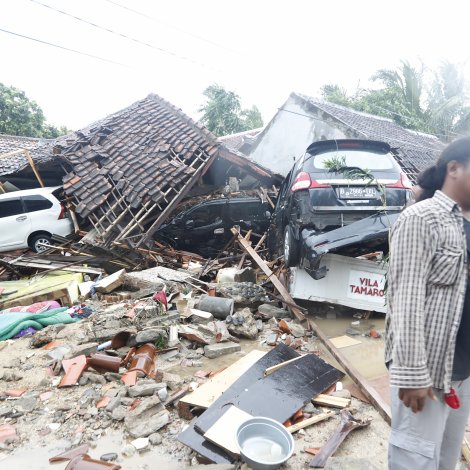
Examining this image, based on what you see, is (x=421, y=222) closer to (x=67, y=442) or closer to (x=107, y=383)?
(x=67, y=442)

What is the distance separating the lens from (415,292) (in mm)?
1361

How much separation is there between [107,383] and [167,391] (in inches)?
23.6

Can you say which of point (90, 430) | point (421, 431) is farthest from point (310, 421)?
point (90, 430)

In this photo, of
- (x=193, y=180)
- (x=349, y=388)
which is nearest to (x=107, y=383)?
(x=349, y=388)

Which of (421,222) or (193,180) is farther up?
(421,222)

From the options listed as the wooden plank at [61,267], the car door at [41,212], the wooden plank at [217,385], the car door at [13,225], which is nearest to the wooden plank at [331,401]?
the wooden plank at [217,385]

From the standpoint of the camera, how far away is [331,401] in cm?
298

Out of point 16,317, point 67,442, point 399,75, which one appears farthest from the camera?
point 399,75

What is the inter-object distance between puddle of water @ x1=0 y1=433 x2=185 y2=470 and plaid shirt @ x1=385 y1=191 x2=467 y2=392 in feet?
5.76

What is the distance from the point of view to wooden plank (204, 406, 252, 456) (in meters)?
2.34

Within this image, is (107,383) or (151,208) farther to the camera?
(151,208)

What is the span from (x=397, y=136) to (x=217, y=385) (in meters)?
17.9

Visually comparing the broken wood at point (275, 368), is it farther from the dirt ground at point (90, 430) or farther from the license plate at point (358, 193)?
the license plate at point (358, 193)

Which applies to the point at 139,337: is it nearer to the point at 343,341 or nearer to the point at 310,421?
the point at 310,421
